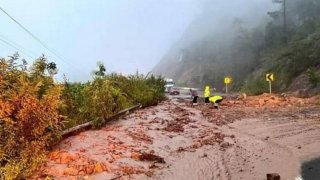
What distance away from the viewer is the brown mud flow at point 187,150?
9234 mm

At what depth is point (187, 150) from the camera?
40.3 ft

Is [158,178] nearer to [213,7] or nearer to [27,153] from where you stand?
[27,153]

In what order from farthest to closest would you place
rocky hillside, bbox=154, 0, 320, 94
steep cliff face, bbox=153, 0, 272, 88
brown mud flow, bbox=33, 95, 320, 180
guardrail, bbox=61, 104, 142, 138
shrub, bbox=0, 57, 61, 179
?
steep cliff face, bbox=153, 0, 272, 88, rocky hillside, bbox=154, 0, 320, 94, guardrail, bbox=61, 104, 142, 138, brown mud flow, bbox=33, 95, 320, 180, shrub, bbox=0, 57, 61, 179

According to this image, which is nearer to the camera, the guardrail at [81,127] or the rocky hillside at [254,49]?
the guardrail at [81,127]

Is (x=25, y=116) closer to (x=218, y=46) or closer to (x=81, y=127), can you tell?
(x=81, y=127)

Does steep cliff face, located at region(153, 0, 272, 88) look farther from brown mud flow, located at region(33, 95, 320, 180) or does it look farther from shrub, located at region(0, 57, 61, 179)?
shrub, located at region(0, 57, 61, 179)

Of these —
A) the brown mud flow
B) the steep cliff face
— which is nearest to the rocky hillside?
the steep cliff face

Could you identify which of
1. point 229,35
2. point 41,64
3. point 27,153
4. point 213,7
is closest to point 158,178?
point 27,153

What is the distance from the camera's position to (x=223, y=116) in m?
21.8

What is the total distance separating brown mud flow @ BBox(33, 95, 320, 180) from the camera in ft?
30.3

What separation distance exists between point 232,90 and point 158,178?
61.4m

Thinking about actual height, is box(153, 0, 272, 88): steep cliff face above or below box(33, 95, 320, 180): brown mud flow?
above

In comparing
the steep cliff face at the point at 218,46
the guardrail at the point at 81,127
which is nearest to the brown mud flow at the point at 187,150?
the guardrail at the point at 81,127

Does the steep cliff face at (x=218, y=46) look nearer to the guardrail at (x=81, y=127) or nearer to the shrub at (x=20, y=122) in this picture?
the guardrail at (x=81, y=127)
